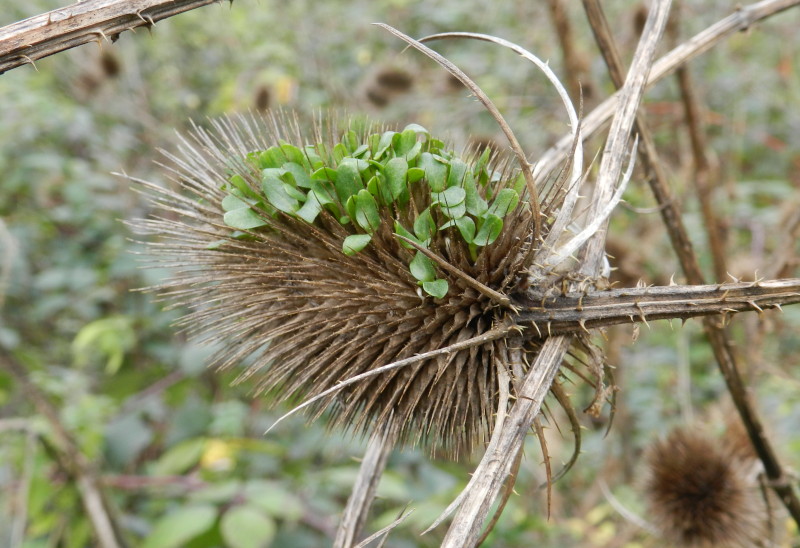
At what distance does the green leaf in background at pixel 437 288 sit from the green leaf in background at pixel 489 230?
0.09 metres

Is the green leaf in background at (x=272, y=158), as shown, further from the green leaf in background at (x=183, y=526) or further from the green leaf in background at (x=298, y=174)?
the green leaf in background at (x=183, y=526)

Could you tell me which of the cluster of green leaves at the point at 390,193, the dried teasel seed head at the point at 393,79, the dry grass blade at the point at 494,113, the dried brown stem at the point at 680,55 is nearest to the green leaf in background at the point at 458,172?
the cluster of green leaves at the point at 390,193

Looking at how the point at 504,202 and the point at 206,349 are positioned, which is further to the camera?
the point at 206,349

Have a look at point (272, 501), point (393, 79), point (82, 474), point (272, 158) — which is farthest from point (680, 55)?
point (393, 79)

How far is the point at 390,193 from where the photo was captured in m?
1.15

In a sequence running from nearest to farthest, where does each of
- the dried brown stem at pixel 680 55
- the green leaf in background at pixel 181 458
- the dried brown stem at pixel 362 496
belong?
1. the dried brown stem at pixel 362 496
2. the dried brown stem at pixel 680 55
3. the green leaf in background at pixel 181 458

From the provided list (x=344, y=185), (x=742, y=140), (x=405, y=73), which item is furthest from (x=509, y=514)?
(x=742, y=140)

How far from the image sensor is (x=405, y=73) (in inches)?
202

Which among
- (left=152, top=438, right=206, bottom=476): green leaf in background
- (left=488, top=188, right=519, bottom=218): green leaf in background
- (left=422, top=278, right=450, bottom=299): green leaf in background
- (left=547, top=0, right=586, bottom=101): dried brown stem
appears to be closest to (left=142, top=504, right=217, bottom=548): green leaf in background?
(left=152, top=438, right=206, bottom=476): green leaf in background

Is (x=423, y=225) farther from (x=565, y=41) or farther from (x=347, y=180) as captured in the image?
(x=565, y=41)

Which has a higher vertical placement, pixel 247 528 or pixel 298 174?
pixel 298 174

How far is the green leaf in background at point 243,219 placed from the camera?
1201mm

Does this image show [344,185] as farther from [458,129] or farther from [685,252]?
[458,129]

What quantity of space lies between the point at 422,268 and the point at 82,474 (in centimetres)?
186
